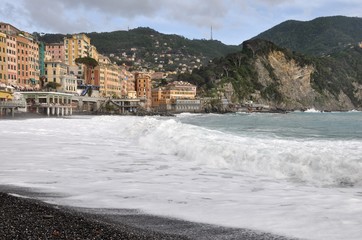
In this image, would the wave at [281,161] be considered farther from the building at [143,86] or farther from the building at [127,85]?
the building at [143,86]

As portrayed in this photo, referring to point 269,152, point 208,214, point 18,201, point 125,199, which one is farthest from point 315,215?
point 269,152

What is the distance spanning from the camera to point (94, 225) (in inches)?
243

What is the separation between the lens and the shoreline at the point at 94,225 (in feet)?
18.7

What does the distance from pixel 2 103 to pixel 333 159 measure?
58.3 meters

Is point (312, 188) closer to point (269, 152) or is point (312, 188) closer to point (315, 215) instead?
point (315, 215)

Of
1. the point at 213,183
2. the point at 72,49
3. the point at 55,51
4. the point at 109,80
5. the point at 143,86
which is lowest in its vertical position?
the point at 213,183

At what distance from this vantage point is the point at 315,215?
7.20 metres

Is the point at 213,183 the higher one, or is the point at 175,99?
the point at 175,99

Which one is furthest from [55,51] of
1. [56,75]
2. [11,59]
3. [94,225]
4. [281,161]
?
[94,225]

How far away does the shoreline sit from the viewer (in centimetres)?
569

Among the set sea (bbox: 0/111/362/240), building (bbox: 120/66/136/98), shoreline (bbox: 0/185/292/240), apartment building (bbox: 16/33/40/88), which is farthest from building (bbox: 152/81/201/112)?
Result: shoreline (bbox: 0/185/292/240)

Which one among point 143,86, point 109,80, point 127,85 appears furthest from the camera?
Result: point 143,86

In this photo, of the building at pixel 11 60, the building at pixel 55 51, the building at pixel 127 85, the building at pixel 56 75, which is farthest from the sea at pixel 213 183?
the building at pixel 127 85

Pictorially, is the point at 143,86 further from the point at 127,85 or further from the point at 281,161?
the point at 281,161
